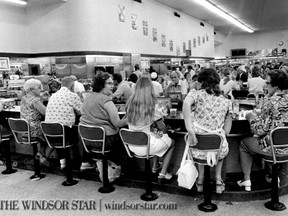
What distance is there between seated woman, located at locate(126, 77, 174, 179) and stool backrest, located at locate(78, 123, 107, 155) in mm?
392

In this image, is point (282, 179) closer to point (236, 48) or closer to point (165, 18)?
point (165, 18)

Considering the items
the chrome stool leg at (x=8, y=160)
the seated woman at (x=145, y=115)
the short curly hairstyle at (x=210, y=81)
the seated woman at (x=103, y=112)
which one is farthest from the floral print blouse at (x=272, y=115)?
the chrome stool leg at (x=8, y=160)

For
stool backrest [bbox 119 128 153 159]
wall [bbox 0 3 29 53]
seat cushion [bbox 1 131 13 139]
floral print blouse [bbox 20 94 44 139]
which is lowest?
seat cushion [bbox 1 131 13 139]

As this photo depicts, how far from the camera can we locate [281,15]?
18703mm

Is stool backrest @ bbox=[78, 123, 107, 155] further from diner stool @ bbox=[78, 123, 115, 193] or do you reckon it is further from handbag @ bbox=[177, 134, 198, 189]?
handbag @ bbox=[177, 134, 198, 189]

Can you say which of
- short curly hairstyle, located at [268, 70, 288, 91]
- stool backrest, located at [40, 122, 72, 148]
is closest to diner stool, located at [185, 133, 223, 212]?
short curly hairstyle, located at [268, 70, 288, 91]

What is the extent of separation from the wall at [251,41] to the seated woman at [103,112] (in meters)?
24.8

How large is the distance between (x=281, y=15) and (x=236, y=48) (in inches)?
441

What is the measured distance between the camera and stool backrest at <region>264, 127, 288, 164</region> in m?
2.92

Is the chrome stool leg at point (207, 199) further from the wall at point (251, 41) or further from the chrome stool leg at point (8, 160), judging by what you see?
the wall at point (251, 41)

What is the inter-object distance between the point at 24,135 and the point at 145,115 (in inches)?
A: 84.3

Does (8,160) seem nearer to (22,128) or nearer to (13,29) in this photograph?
(22,128)

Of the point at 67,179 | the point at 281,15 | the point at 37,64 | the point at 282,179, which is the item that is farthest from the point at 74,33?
the point at 281,15

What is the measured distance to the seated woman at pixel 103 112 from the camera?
3730 millimetres
